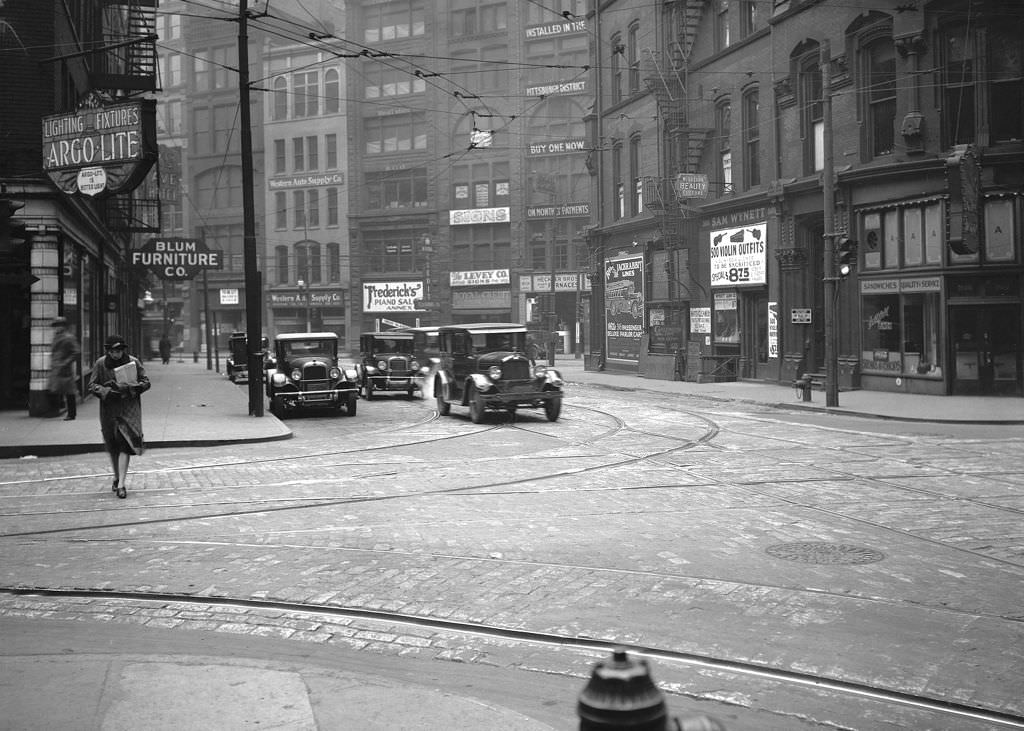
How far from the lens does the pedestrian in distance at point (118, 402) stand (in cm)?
1147

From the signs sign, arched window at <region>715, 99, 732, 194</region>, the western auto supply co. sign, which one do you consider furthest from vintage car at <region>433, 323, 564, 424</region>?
the signs sign

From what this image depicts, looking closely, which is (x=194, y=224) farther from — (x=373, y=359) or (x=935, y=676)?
(x=935, y=676)

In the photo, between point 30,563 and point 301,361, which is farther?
point 301,361

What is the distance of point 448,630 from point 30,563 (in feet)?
12.6

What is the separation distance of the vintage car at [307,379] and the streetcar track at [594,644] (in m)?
16.1

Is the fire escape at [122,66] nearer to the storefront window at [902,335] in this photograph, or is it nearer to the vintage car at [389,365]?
the vintage car at [389,365]

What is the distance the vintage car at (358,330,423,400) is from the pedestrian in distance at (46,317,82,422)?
11003mm

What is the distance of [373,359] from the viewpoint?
30.9 meters

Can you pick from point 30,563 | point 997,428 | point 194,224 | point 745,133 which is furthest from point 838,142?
point 194,224

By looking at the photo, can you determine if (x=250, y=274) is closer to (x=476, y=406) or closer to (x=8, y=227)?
(x=476, y=406)

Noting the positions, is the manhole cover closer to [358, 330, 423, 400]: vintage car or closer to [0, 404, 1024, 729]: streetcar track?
[0, 404, 1024, 729]: streetcar track

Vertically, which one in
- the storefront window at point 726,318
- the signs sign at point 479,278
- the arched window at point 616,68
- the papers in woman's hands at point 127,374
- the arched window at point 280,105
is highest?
the arched window at point 280,105

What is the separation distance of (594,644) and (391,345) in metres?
25.4

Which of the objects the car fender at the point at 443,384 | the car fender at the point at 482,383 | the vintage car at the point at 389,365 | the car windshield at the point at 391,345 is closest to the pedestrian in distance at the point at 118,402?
the car fender at the point at 482,383
